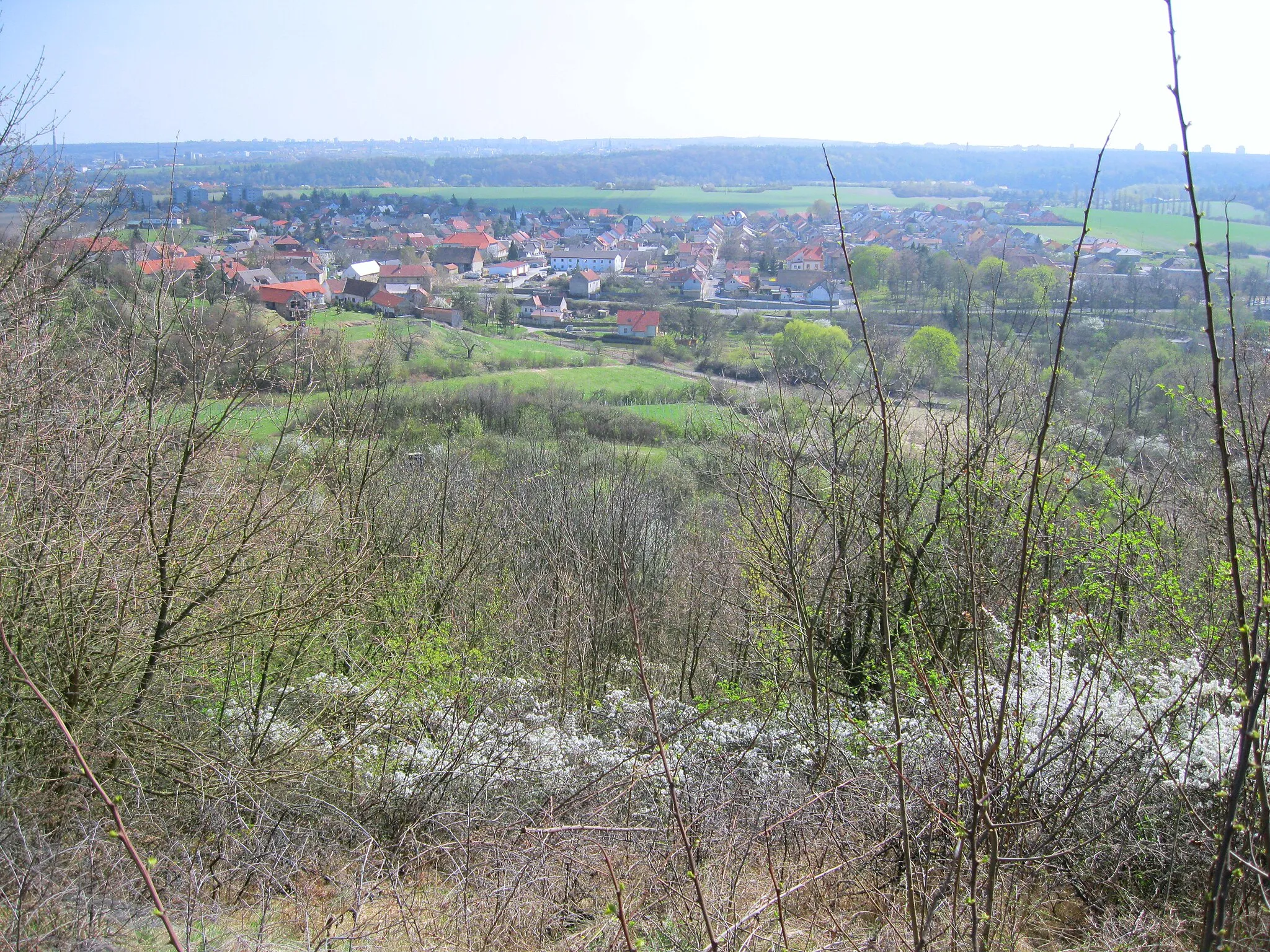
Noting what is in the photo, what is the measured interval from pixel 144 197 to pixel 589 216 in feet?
254

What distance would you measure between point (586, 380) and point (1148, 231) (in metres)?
21.6

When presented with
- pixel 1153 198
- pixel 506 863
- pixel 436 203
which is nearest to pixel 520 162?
pixel 436 203

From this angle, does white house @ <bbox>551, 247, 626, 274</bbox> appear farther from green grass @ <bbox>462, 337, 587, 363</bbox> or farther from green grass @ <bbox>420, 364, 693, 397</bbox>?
green grass @ <bbox>420, 364, 693, 397</bbox>

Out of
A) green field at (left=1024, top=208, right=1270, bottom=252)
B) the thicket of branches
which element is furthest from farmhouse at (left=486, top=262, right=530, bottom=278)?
the thicket of branches

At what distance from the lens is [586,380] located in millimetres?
27891

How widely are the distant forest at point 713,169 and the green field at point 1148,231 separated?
48.2 feet

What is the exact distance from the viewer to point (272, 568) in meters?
5.88

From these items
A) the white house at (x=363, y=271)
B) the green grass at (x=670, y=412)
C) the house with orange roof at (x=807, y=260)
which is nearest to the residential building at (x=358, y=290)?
the white house at (x=363, y=271)

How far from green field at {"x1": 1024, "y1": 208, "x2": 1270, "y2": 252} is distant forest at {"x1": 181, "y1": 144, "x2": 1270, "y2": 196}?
14.7m

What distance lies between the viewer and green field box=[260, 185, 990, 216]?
76.2 m

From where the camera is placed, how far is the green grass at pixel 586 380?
83.7 feet

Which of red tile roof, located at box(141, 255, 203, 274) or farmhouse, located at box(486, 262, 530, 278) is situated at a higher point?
farmhouse, located at box(486, 262, 530, 278)

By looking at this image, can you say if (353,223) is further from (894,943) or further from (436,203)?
(894,943)

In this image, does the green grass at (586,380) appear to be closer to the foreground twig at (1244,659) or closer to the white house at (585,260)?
the foreground twig at (1244,659)
